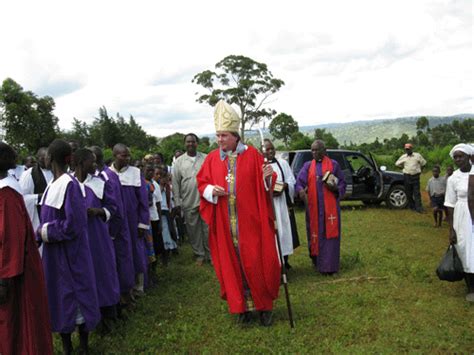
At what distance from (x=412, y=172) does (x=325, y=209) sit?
771cm

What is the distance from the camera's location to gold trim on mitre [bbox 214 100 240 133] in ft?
16.4

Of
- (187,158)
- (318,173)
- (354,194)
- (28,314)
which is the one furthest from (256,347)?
(354,194)

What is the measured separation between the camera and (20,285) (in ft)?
11.3

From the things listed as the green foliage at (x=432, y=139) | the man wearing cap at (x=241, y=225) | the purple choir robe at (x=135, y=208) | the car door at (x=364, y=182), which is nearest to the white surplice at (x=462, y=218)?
the man wearing cap at (x=241, y=225)

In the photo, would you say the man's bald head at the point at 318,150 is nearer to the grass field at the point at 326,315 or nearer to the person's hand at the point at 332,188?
the person's hand at the point at 332,188

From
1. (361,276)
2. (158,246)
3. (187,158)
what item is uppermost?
(187,158)

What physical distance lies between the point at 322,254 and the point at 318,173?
1.22 meters

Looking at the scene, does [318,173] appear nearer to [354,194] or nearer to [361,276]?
[361,276]

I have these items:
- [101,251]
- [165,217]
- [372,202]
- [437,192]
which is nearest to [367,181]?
[372,202]

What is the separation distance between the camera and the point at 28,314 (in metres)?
3.43

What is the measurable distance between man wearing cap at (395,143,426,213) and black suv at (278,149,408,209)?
0.69 meters

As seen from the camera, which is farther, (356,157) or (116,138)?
(116,138)

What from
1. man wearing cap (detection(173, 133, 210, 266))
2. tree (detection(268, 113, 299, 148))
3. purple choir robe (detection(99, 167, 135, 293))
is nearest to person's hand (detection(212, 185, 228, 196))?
purple choir robe (detection(99, 167, 135, 293))

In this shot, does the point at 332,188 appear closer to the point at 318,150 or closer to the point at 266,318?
the point at 318,150
